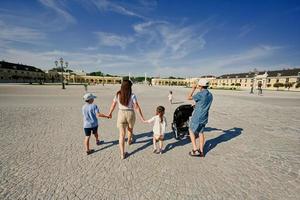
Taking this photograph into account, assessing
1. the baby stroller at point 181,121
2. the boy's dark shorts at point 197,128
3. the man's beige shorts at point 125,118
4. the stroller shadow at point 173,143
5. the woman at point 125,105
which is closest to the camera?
the woman at point 125,105

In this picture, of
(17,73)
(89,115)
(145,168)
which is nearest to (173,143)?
(145,168)

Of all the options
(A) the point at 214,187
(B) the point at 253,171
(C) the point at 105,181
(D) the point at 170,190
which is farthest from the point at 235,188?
(C) the point at 105,181

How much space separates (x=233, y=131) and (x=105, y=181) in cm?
526

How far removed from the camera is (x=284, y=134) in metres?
6.14

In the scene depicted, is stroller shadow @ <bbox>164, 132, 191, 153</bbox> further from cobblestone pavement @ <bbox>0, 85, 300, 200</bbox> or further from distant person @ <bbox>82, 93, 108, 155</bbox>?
distant person @ <bbox>82, 93, 108, 155</bbox>

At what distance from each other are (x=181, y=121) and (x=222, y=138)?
1.59 m

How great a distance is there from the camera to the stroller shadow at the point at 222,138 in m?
4.82

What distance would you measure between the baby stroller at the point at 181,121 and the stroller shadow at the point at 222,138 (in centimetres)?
79

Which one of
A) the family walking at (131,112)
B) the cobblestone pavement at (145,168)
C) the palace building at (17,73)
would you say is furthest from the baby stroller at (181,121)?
the palace building at (17,73)

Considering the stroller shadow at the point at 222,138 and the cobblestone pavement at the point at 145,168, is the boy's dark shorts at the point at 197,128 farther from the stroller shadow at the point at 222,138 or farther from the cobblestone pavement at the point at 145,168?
the stroller shadow at the point at 222,138

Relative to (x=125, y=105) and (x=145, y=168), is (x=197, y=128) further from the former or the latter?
(x=125, y=105)

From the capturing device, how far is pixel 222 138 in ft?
18.5

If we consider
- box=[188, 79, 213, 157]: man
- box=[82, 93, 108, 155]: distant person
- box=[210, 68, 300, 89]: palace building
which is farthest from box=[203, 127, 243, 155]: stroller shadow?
box=[210, 68, 300, 89]: palace building

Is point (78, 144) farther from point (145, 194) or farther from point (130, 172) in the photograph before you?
point (145, 194)
